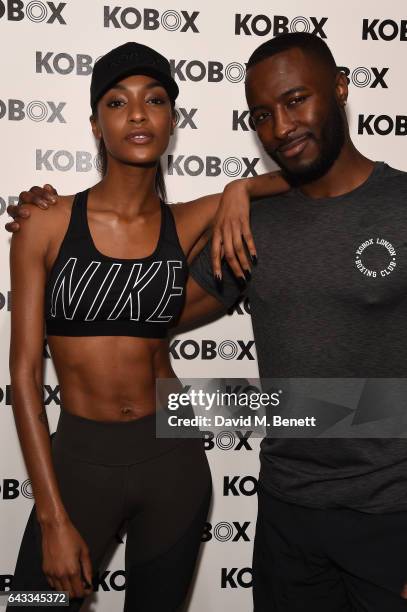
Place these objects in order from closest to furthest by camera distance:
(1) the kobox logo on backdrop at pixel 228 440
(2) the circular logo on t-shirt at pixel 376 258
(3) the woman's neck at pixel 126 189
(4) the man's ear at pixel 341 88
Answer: (2) the circular logo on t-shirt at pixel 376 258 < (4) the man's ear at pixel 341 88 < (3) the woman's neck at pixel 126 189 < (1) the kobox logo on backdrop at pixel 228 440

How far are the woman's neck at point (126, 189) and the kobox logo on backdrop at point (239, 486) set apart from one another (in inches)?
38.4

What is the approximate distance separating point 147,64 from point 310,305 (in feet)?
2.34

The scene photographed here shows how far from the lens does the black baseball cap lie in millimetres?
1605

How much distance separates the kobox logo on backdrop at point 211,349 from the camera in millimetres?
2133

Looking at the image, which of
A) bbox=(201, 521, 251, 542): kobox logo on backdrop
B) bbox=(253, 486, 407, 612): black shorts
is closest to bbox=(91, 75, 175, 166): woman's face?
bbox=(253, 486, 407, 612): black shorts

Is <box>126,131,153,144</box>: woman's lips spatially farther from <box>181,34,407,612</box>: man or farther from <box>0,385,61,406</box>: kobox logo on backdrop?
<box>0,385,61,406</box>: kobox logo on backdrop

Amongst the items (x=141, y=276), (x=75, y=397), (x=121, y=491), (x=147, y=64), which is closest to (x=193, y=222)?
(x=141, y=276)

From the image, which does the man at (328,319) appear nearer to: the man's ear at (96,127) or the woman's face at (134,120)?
the woman's face at (134,120)

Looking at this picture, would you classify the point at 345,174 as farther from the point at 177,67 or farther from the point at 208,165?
the point at 177,67

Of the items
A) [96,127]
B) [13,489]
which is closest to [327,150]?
[96,127]

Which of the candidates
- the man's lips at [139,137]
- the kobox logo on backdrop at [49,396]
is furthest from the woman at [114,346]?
the kobox logo on backdrop at [49,396]

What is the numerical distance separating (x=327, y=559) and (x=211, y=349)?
0.79m

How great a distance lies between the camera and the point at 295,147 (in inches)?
59.1

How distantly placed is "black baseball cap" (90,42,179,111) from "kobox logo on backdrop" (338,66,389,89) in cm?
72
